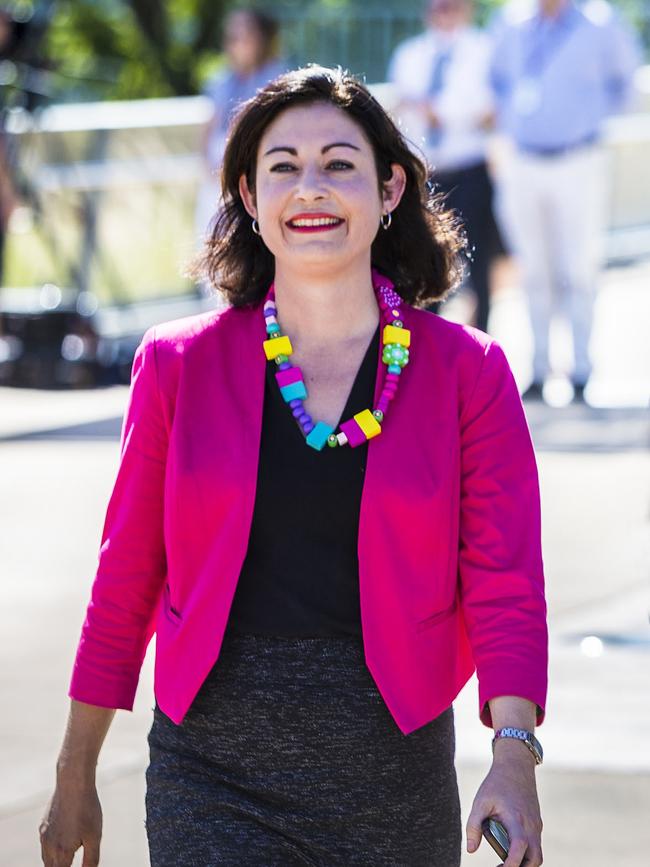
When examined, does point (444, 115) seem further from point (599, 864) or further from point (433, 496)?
point (433, 496)

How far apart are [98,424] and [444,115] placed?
262cm

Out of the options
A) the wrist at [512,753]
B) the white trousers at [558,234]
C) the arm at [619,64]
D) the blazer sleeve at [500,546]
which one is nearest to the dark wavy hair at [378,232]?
the blazer sleeve at [500,546]

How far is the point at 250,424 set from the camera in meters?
2.84

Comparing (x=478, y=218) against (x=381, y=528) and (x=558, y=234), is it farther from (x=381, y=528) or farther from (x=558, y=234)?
(x=381, y=528)

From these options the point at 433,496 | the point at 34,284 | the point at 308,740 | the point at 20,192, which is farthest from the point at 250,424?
the point at 34,284

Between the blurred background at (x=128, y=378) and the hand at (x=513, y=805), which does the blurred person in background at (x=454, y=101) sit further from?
the hand at (x=513, y=805)

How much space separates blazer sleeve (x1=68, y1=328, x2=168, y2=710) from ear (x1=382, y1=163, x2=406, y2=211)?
0.50m

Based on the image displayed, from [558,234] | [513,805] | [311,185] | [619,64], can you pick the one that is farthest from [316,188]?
[558,234]

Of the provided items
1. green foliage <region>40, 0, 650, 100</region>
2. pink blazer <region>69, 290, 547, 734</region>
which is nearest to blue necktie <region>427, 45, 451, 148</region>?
pink blazer <region>69, 290, 547, 734</region>

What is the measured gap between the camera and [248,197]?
10.3ft

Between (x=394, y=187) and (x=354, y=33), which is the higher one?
(x=354, y=33)

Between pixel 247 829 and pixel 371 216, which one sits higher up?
pixel 371 216

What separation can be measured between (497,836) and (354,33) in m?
17.2

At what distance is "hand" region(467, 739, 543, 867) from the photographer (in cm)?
259
